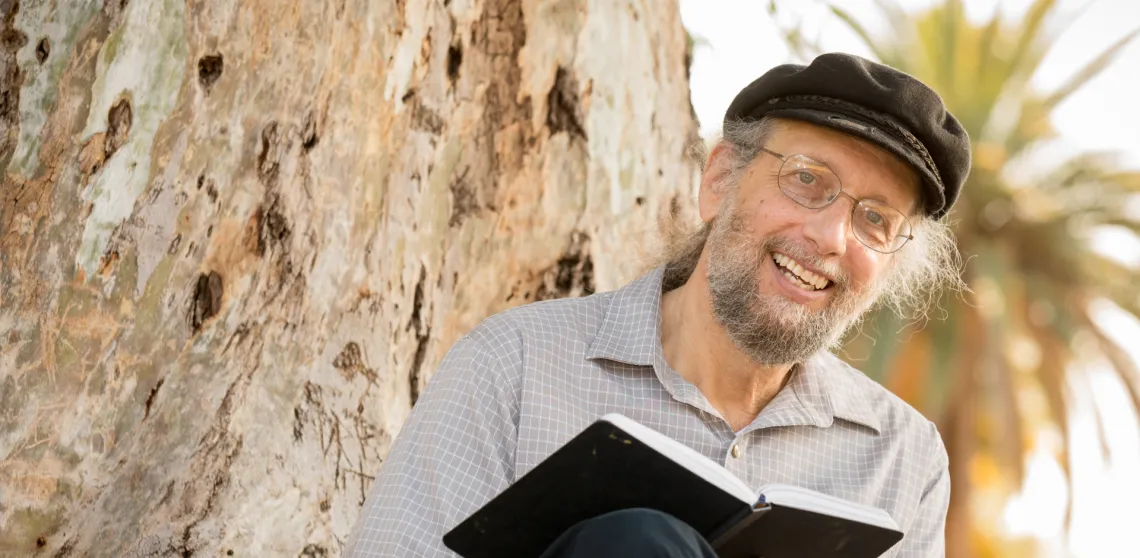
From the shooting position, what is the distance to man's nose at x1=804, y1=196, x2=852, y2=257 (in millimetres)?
3074

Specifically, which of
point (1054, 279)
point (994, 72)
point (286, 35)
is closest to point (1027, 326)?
point (1054, 279)

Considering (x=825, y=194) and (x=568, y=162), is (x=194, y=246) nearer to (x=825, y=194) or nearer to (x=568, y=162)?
(x=568, y=162)

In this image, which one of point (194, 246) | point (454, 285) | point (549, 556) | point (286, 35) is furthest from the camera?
point (454, 285)

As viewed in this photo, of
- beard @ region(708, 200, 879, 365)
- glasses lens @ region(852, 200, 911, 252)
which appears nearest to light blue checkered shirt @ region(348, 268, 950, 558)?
beard @ region(708, 200, 879, 365)

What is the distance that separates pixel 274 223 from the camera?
142 inches

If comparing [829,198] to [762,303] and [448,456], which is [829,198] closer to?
[762,303]

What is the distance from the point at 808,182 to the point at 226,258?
1743 millimetres

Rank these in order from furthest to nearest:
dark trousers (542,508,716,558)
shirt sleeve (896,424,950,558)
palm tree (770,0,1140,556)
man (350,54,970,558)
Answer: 1. palm tree (770,0,1140,556)
2. shirt sleeve (896,424,950,558)
3. man (350,54,970,558)
4. dark trousers (542,508,716,558)

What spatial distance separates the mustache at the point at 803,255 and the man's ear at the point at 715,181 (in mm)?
267

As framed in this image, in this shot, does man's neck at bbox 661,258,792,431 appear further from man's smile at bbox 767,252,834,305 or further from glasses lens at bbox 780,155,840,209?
glasses lens at bbox 780,155,840,209

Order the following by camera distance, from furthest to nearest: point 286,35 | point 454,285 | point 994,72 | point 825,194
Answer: point 994,72
point 454,285
point 286,35
point 825,194

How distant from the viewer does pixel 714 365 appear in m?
3.17

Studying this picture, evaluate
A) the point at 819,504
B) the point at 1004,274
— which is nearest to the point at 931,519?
the point at 819,504

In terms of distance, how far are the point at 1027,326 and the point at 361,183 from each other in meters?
15.4
